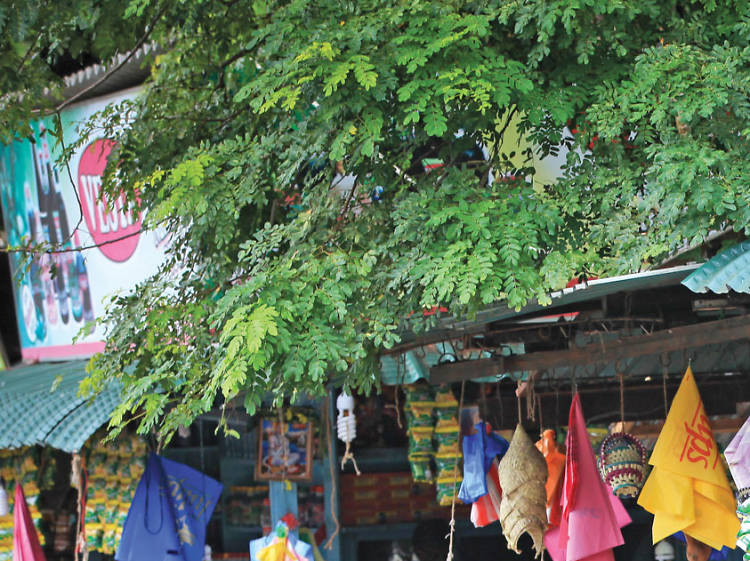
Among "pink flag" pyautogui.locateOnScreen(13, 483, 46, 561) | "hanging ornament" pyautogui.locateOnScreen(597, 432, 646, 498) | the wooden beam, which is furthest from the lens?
"pink flag" pyautogui.locateOnScreen(13, 483, 46, 561)

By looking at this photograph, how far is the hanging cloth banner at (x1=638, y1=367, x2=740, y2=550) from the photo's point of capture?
4.88m

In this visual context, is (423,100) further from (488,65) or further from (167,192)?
(167,192)

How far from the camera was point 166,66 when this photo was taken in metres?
6.74

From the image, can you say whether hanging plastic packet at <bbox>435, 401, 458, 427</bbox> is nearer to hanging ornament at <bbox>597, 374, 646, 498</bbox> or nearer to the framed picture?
the framed picture

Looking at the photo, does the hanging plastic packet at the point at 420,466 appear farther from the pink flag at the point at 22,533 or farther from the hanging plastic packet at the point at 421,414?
the pink flag at the point at 22,533

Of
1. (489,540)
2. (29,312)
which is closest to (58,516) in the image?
(29,312)

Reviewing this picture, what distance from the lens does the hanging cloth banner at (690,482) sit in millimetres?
4879

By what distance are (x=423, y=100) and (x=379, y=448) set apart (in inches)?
183

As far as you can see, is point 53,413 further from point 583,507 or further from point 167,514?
point 583,507

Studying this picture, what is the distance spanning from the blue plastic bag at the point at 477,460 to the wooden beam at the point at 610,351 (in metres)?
0.40

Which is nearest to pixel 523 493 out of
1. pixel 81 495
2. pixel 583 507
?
pixel 583 507

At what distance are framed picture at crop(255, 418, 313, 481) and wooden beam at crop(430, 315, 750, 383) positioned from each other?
6.10 feet

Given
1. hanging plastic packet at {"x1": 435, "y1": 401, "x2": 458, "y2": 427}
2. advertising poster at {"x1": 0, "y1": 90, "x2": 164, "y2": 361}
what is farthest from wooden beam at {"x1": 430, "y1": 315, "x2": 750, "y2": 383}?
advertising poster at {"x1": 0, "y1": 90, "x2": 164, "y2": 361}

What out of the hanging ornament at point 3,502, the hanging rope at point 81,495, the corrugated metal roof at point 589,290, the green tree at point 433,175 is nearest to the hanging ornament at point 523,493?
the corrugated metal roof at point 589,290
